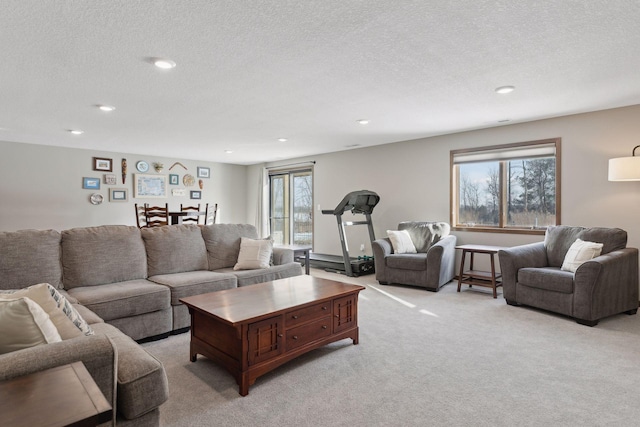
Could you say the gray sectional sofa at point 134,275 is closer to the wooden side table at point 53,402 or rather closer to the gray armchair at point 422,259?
the wooden side table at point 53,402

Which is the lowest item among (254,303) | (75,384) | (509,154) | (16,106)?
(254,303)

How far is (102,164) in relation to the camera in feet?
23.0

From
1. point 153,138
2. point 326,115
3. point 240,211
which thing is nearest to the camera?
point 326,115

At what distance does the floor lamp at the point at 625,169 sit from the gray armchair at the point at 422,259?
6.62ft

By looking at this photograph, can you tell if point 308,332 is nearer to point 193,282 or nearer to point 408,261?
point 193,282

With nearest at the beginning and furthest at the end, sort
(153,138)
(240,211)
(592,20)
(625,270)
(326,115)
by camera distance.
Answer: (592,20) < (625,270) < (326,115) < (153,138) < (240,211)

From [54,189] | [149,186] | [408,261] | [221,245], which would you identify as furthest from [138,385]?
[149,186]

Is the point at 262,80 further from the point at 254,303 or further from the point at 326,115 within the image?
the point at 254,303

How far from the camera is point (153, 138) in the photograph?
19.1ft

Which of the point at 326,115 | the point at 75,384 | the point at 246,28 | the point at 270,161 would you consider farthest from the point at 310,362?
the point at 270,161

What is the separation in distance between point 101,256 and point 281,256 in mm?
1890

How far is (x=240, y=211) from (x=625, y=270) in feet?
25.4

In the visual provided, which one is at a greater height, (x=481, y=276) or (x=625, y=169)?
(x=625, y=169)

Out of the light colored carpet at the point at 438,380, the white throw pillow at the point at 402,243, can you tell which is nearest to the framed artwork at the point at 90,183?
the light colored carpet at the point at 438,380
